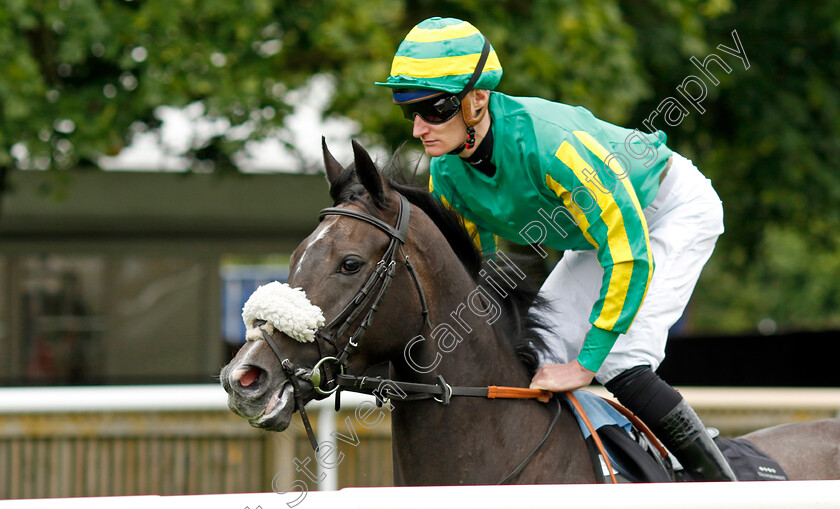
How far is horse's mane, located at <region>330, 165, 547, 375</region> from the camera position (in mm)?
2627

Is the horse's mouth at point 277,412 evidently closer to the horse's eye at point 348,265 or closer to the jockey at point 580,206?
the horse's eye at point 348,265

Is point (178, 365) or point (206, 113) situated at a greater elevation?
point (206, 113)

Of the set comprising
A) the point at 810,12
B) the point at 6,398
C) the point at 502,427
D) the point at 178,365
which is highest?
the point at 810,12

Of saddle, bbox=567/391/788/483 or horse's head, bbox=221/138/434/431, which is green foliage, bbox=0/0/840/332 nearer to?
horse's head, bbox=221/138/434/431

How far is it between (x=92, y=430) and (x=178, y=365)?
5.26m

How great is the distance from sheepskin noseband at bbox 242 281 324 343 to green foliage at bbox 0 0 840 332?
177 inches

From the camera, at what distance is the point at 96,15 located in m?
6.14

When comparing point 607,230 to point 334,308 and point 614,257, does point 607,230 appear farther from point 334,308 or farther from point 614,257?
point 334,308

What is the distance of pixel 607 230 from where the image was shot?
Result: 2.47 meters

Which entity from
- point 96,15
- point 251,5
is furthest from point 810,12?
point 96,15

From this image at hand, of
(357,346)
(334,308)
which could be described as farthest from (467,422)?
(334,308)

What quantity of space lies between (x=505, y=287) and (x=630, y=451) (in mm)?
615

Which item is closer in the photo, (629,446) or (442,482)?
(442,482)

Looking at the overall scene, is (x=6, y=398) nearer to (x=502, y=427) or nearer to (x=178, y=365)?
(x=502, y=427)
